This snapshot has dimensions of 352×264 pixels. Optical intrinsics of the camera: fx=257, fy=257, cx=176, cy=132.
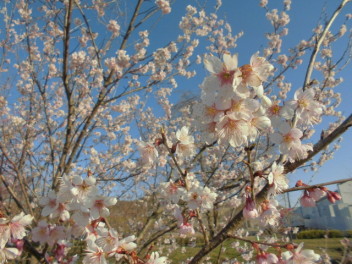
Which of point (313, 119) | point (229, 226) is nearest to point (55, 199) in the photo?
point (229, 226)

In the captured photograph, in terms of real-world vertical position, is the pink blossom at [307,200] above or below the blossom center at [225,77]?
below

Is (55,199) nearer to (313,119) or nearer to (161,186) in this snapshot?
(161,186)

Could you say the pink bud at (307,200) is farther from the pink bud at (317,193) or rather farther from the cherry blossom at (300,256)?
the cherry blossom at (300,256)

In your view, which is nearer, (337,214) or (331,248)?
(331,248)

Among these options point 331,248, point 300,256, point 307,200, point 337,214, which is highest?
point 307,200

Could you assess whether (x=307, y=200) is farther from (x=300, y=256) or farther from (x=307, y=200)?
(x=300, y=256)

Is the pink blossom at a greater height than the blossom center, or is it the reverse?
the blossom center

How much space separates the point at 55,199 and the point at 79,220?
0.32 m

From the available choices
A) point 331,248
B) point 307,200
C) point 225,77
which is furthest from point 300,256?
point 331,248

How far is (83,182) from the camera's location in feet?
5.04

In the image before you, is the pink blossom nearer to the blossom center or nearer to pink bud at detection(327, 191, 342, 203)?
pink bud at detection(327, 191, 342, 203)

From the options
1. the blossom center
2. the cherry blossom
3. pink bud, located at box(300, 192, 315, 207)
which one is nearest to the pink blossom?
pink bud, located at box(300, 192, 315, 207)

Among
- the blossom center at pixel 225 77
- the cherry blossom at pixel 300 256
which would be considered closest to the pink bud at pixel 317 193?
the cherry blossom at pixel 300 256

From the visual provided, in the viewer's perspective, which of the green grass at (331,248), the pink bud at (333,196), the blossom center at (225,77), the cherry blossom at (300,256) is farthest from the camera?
the green grass at (331,248)
